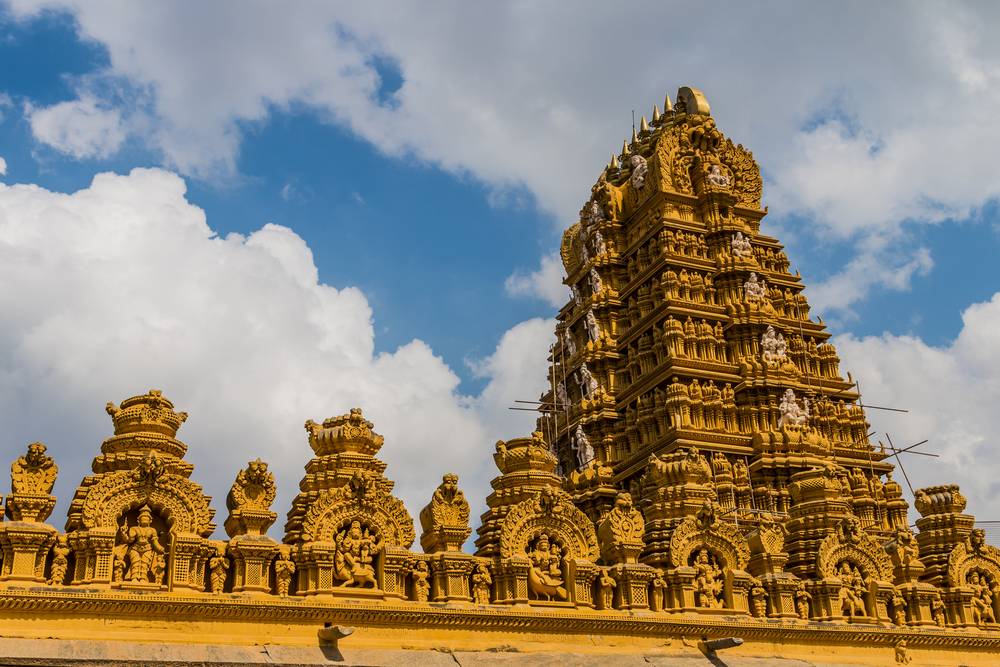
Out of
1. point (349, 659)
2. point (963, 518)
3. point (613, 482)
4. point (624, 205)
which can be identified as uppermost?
point (624, 205)

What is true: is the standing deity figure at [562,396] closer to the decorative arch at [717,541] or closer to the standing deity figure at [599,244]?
the standing deity figure at [599,244]

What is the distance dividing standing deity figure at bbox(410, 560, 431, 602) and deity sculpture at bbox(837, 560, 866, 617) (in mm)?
9387

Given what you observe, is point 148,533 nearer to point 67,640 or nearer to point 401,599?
point 67,640

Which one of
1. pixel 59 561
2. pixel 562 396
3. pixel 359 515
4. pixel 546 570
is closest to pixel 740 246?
pixel 562 396

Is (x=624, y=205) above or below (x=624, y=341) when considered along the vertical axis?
above

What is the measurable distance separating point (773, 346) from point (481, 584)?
22.3 metres

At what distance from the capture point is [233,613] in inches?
760

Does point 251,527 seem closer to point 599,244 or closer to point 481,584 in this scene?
point 481,584

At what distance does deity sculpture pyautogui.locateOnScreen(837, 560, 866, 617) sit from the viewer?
25031mm

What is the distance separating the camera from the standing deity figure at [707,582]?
23453 mm

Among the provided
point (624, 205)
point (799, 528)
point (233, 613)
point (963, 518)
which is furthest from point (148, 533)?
point (624, 205)

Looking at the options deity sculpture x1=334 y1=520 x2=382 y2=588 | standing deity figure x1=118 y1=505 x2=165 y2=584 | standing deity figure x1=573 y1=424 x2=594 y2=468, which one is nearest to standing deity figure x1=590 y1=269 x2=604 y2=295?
standing deity figure x1=573 y1=424 x2=594 y2=468

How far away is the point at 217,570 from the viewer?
19844mm

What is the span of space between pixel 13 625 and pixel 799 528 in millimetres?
16634
